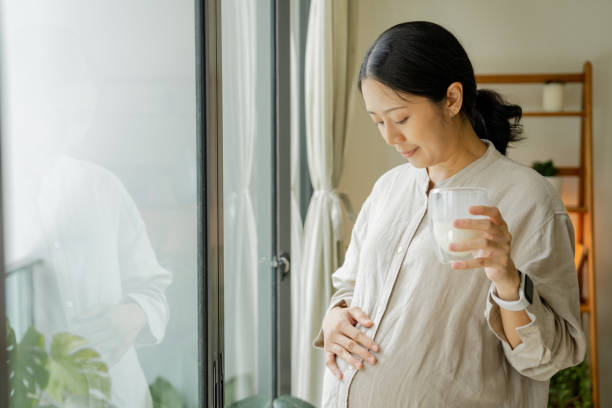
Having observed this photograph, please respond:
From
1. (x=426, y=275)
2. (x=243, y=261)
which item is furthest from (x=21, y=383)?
(x=243, y=261)

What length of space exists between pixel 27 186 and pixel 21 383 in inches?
8.2

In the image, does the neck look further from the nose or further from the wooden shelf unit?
the wooden shelf unit

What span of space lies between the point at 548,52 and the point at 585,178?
69 centimetres

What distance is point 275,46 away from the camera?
1900 mm

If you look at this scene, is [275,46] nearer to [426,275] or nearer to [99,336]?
[426,275]

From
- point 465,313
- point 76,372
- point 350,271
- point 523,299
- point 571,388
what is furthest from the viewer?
point 571,388

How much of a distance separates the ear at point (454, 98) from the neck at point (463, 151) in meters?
0.06

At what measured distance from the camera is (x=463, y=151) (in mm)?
1143

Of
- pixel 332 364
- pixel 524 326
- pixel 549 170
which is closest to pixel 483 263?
pixel 524 326

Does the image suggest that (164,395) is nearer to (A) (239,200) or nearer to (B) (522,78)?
(A) (239,200)

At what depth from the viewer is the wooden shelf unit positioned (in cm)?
294

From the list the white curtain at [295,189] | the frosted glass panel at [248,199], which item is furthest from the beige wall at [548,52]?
the frosted glass panel at [248,199]

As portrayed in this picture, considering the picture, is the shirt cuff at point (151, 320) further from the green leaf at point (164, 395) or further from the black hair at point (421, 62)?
the black hair at point (421, 62)

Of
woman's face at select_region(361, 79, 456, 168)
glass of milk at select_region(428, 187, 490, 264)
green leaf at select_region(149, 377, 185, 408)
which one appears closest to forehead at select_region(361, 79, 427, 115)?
woman's face at select_region(361, 79, 456, 168)
